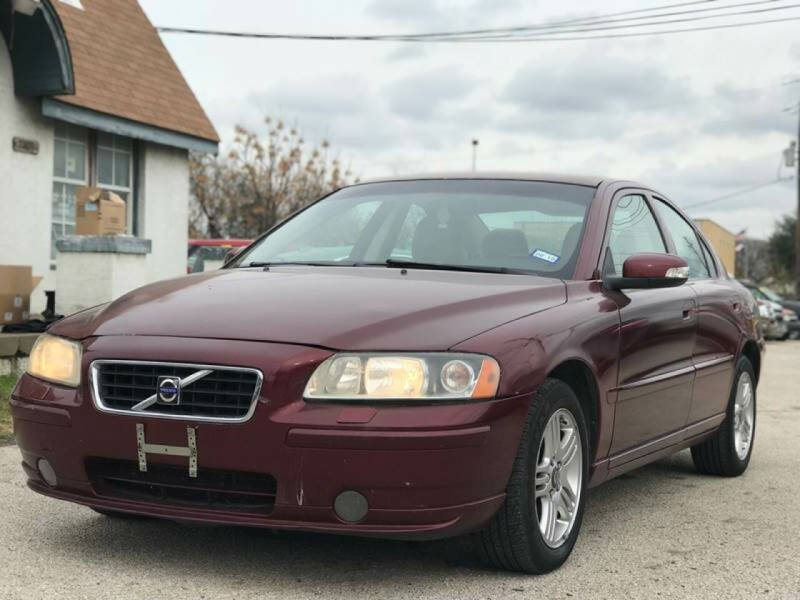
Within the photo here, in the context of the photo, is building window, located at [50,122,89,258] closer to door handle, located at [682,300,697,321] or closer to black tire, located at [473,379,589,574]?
door handle, located at [682,300,697,321]

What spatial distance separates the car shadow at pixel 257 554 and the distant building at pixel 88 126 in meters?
7.14

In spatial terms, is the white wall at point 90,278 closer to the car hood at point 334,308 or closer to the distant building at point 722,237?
the car hood at point 334,308

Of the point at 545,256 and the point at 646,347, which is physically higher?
the point at 545,256

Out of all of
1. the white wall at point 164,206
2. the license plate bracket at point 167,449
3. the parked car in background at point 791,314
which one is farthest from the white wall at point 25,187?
the parked car in background at point 791,314

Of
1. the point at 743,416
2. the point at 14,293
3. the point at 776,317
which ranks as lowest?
the point at 776,317

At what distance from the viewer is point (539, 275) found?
182 inches

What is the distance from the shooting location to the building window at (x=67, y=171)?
12.5 m

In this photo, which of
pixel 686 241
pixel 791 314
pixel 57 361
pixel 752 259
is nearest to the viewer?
pixel 57 361

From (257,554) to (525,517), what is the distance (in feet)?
3.57

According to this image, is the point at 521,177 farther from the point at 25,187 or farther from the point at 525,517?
the point at 25,187

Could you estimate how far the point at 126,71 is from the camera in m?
13.6

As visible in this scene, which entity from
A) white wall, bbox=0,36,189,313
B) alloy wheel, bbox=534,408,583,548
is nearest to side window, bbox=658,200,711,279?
alloy wheel, bbox=534,408,583,548

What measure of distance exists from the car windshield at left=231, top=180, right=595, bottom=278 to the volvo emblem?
4.35ft

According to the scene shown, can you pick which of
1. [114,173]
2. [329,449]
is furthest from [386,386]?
[114,173]
